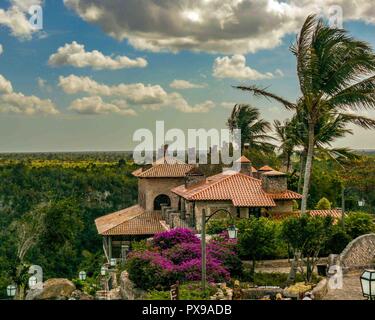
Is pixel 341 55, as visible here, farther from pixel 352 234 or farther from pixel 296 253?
pixel 352 234

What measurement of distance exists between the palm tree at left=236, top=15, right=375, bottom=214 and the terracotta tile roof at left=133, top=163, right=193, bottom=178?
19546 mm

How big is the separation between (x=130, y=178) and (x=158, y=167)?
99.5 ft

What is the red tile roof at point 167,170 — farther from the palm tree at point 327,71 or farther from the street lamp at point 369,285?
the street lamp at point 369,285

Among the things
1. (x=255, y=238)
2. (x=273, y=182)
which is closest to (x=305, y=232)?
(x=255, y=238)

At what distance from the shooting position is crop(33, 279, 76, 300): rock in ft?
74.5

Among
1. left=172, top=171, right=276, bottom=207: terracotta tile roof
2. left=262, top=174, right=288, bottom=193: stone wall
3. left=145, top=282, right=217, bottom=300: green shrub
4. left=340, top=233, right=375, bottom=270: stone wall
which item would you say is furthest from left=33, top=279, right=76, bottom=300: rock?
left=340, top=233, right=375, bottom=270: stone wall

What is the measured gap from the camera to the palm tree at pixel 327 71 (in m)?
17.0

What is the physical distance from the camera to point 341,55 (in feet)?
56.3

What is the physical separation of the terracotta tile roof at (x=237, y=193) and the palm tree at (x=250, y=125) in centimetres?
1751

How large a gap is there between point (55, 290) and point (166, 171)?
1538 centimetres

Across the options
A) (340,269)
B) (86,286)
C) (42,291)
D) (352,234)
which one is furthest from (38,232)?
(340,269)

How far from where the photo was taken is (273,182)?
25.8 m

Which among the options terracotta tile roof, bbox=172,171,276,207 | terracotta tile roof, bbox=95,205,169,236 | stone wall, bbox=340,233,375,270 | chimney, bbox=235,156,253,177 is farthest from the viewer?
chimney, bbox=235,156,253,177

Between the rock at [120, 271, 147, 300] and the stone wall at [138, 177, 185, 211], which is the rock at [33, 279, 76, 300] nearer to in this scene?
the rock at [120, 271, 147, 300]
